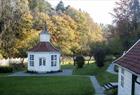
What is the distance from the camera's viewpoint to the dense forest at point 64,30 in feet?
185

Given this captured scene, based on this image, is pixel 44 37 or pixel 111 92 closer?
pixel 111 92

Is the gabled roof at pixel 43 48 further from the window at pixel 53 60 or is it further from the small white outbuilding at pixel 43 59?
the window at pixel 53 60

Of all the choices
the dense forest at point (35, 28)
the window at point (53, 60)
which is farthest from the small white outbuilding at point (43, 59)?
the dense forest at point (35, 28)

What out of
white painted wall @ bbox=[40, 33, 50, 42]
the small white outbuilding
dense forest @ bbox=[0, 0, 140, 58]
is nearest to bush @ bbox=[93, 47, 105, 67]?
dense forest @ bbox=[0, 0, 140, 58]

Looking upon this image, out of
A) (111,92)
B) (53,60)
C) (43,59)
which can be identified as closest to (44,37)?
(43,59)

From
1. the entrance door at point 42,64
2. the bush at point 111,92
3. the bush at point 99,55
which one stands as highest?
the bush at point 99,55

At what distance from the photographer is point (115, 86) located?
92.4 ft

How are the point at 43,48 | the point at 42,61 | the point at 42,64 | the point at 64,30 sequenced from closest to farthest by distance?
the point at 42,64 < the point at 42,61 < the point at 43,48 < the point at 64,30

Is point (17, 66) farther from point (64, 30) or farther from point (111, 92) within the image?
point (111, 92)

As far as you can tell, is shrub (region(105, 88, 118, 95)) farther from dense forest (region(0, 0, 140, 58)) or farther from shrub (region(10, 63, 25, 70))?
shrub (region(10, 63, 25, 70))

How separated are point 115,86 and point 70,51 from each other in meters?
50.7

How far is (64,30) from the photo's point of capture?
77.8 meters

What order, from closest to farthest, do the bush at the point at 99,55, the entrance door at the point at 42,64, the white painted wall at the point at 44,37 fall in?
the bush at the point at 99,55 → the entrance door at the point at 42,64 → the white painted wall at the point at 44,37

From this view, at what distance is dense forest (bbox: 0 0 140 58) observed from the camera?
5644 centimetres
